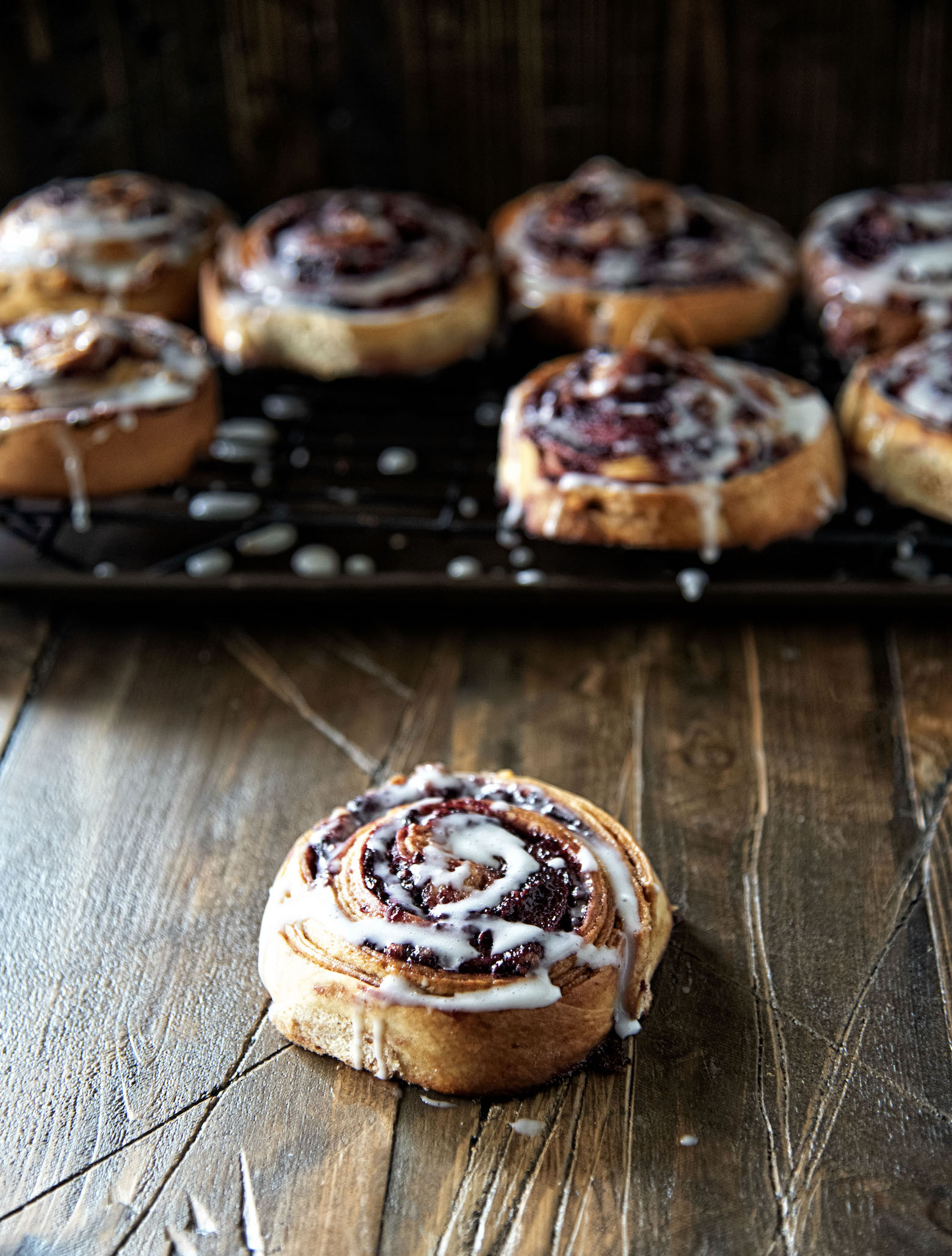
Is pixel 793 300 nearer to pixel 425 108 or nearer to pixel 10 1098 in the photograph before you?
pixel 425 108

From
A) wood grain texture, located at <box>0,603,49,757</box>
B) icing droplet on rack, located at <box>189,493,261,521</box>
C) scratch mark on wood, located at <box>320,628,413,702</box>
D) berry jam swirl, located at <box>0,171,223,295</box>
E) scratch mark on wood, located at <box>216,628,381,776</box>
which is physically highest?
berry jam swirl, located at <box>0,171,223,295</box>

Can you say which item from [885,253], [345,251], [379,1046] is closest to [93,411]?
[345,251]

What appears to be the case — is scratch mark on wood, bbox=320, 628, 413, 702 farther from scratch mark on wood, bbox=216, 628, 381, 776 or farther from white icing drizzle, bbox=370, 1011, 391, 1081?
white icing drizzle, bbox=370, 1011, 391, 1081

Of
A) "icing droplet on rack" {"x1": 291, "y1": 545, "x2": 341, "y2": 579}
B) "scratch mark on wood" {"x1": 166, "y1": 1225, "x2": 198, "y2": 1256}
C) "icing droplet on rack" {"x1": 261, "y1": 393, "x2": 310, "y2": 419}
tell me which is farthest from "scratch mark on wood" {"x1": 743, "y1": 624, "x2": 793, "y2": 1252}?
"icing droplet on rack" {"x1": 261, "y1": 393, "x2": 310, "y2": 419}

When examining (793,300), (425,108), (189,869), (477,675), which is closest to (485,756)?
(477,675)

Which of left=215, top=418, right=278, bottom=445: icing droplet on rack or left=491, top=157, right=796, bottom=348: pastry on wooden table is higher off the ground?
left=491, top=157, right=796, bottom=348: pastry on wooden table

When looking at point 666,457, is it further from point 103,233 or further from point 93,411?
point 103,233
